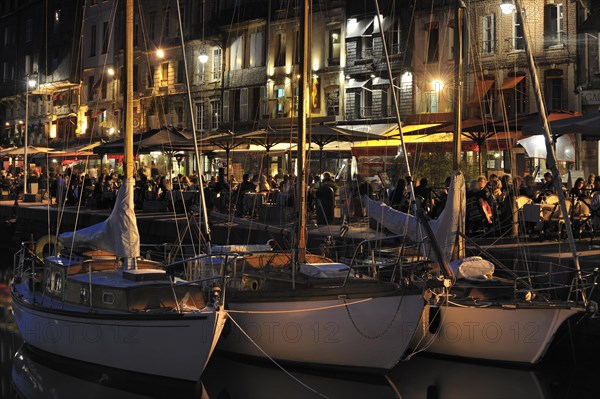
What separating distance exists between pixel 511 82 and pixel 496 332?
76.6 feet

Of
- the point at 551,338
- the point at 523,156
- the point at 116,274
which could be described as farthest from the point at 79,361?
the point at 523,156

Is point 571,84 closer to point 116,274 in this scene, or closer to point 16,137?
point 116,274

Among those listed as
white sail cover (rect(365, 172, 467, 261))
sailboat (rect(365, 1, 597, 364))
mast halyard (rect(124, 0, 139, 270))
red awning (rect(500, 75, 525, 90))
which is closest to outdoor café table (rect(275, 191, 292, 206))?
white sail cover (rect(365, 172, 467, 261))

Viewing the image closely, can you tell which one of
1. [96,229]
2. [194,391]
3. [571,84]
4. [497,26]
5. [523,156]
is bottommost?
[194,391]

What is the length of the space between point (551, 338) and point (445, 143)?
17.9 meters

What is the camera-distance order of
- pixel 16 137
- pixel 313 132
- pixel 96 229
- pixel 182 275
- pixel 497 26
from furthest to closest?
pixel 16 137
pixel 497 26
pixel 313 132
pixel 182 275
pixel 96 229

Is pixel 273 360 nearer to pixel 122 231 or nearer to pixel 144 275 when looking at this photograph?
pixel 144 275

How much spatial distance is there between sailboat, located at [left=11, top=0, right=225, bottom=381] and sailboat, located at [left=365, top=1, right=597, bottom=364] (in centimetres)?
378

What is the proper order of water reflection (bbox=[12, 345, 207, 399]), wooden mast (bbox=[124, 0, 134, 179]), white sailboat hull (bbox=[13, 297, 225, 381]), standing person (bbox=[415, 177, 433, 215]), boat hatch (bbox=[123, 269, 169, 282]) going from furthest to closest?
1. standing person (bbox=[415, 177, 433, 215])
2. wooden mast (bbox=[124, 0, 134, 179])
3. boat hatch (bbox=[123, 269, 169, 282])
4. water reflection (bbox=[12, 345, 207, 399])
5. white sailboat hull (bbox=[13, 297, 225, 381])

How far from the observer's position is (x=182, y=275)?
15328mm

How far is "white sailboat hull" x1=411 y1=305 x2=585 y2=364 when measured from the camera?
13.2 m

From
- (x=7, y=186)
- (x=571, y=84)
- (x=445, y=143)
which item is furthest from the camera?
(x=7, y=186)

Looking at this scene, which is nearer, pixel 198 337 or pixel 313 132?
pixel 198 337

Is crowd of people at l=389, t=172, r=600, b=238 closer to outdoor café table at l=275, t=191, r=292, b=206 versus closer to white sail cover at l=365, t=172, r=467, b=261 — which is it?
white sail cover at l=365, t=172, r=467, b=261
